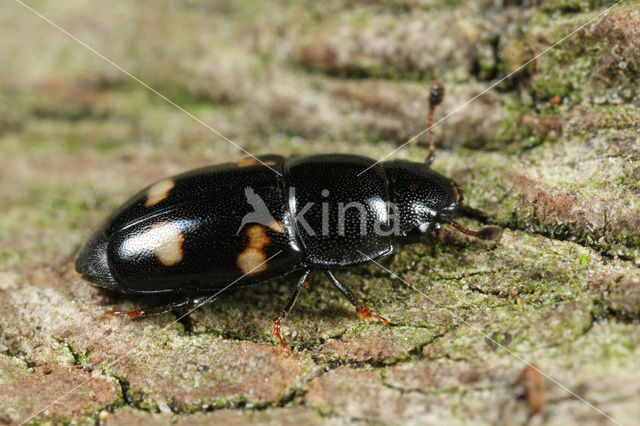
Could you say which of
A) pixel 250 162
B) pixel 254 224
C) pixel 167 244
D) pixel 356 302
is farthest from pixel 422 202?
pixel 167 244

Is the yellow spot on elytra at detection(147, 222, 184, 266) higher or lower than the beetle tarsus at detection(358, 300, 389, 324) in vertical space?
higher

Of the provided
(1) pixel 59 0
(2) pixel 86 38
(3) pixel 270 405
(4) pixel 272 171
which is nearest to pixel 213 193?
(4) pixel 272 171

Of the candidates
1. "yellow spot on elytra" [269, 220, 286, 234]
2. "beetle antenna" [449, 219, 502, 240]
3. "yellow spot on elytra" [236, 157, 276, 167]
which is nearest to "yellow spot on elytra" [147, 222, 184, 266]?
"yellow spot on elytra" [269, 220, 286, 234]

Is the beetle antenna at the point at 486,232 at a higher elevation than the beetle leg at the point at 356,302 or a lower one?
higher

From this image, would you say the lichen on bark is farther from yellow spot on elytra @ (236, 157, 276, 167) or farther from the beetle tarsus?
yellow spot on elytra @ (236, 157, 276, 167)

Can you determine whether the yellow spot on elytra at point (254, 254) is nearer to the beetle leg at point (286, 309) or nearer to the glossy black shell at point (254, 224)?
the glossy black shell at point (254, 224)

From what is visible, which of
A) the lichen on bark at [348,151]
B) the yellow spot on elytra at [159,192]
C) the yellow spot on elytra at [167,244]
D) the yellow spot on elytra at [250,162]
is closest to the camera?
the lichen on bark at [348,151]

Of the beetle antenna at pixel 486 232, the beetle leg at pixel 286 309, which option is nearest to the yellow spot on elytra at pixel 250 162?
the beetle leg at pixel 286 309

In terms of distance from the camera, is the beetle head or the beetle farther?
the beetle head
